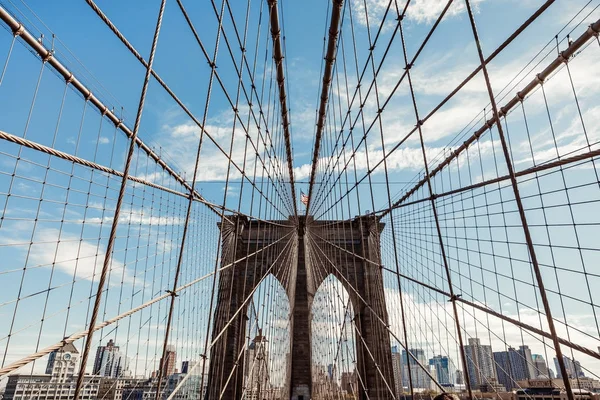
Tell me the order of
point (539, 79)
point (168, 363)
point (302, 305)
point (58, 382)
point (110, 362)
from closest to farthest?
point (539, 79) → point (58, 382) → point (110, 362) → point (168, 363) → point (302, 305)

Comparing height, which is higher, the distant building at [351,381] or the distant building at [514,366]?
the distant building at [514,366]

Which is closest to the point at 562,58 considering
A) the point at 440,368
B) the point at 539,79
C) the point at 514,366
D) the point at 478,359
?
the point at 539,79

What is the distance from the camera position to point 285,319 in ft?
45.5

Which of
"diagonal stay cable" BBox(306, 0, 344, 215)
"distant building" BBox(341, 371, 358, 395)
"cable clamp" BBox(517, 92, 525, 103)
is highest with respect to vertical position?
"diagonal stay cable" BBox(306, 0, 344, 215)

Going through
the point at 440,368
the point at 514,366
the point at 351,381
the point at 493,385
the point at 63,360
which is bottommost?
the point at 351,381

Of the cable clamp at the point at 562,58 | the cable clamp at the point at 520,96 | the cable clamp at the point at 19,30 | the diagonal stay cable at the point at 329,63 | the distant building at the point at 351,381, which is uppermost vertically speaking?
the diagonal stay cable at the point at 329,63

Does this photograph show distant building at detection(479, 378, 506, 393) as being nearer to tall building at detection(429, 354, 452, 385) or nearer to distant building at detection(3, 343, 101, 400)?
tall building at detection(429, 354, 452, 385)

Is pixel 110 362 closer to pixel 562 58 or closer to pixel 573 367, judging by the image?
pixel 573 367

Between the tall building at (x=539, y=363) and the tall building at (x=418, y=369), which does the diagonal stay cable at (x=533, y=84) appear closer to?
the tall building at (x=418, y=369)

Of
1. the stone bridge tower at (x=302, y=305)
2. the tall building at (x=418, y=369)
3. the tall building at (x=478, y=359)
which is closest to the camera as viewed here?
the tall building at (x=418, y=369)

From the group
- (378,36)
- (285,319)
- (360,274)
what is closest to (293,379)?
(285,319)

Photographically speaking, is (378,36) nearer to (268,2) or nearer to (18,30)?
(268,2)

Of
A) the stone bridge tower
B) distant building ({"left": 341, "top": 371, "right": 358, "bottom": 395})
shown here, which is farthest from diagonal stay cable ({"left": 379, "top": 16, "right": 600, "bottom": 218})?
the stone bridge tower

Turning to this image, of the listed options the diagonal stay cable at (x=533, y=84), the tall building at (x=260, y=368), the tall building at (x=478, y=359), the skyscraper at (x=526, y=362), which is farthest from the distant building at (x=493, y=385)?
the tall building at (x=260, y=368)
